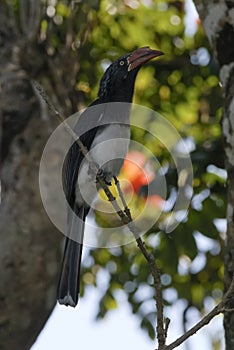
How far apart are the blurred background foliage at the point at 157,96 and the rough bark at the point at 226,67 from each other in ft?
3.02

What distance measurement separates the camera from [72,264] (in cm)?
373

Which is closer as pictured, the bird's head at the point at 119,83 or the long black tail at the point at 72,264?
the long black tail at the point at 72,264

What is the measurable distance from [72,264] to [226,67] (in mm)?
1048

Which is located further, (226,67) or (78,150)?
(78,150)

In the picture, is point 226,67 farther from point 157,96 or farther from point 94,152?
point 157,96

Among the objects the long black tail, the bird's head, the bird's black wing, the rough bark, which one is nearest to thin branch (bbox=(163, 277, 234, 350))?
the rough bark

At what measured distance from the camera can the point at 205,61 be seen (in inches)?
226

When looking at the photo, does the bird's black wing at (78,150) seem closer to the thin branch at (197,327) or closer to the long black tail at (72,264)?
the long black tail at (72,264)

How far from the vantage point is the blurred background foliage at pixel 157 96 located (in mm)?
4793

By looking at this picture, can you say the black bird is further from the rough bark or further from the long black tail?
the rough bark

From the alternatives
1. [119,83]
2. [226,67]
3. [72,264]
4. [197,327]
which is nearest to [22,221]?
[119,83]

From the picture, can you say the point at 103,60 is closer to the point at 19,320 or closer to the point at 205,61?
the point at 205,61

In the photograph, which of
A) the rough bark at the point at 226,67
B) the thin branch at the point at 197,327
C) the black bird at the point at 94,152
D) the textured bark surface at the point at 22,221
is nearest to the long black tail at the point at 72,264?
the black bird at the point at 94,152

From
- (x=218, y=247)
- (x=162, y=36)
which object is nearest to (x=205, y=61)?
(x=162, y=36)
